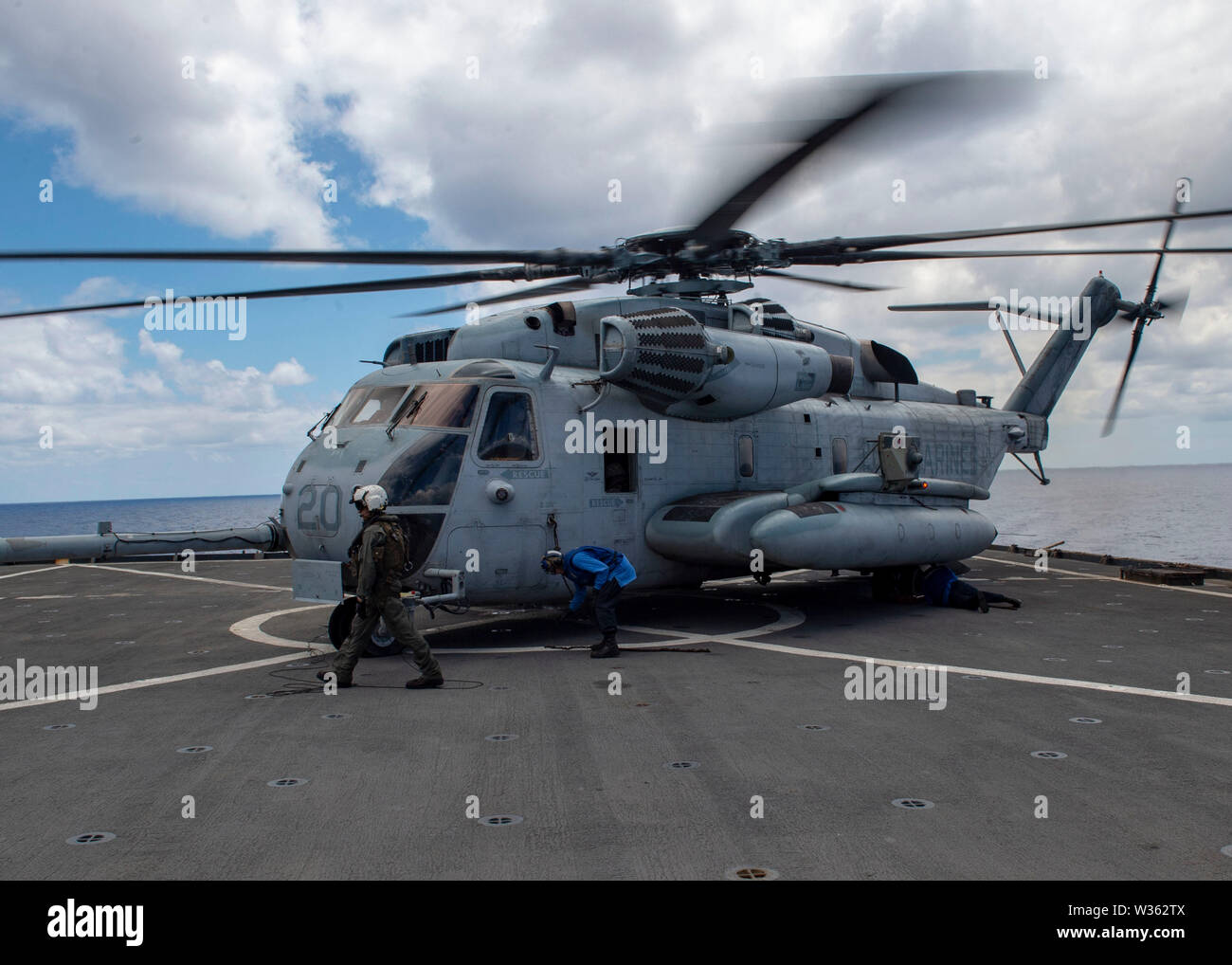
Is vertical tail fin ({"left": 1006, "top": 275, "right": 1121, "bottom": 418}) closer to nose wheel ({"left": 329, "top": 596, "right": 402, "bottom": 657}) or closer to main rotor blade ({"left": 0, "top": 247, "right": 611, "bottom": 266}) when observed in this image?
main rotor blade ({"left": 0, "top": 247, "right": 611, "bottom": 266})

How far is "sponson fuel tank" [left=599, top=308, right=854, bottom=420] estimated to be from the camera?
11.6m

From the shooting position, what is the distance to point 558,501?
38.3ft

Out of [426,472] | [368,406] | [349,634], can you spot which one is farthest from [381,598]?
[368,406]

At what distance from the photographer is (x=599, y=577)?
34.5 feet

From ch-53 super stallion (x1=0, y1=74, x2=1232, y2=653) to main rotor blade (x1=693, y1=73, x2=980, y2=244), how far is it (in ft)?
0.17

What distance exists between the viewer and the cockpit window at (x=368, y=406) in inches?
444

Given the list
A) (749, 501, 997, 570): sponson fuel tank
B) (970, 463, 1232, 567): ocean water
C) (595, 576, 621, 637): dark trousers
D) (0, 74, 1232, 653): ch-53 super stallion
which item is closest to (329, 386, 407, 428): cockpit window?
(0, 74, 1232, 653): ch-53 super stallion

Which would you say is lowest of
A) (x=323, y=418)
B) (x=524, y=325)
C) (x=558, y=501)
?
(x=558, y=501)

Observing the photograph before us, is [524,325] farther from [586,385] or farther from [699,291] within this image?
[699,291]

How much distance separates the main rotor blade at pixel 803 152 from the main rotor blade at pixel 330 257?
6.86ft

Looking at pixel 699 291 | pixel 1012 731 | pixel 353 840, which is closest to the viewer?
pixel 353 840

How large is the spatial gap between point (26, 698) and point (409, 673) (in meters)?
3.51

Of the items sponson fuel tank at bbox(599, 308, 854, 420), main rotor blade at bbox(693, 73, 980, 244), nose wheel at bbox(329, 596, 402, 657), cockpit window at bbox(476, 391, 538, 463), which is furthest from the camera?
sponson fuel tank at bbox(599, 308, 854, 420)

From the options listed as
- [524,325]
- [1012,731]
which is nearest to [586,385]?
[524,325]
